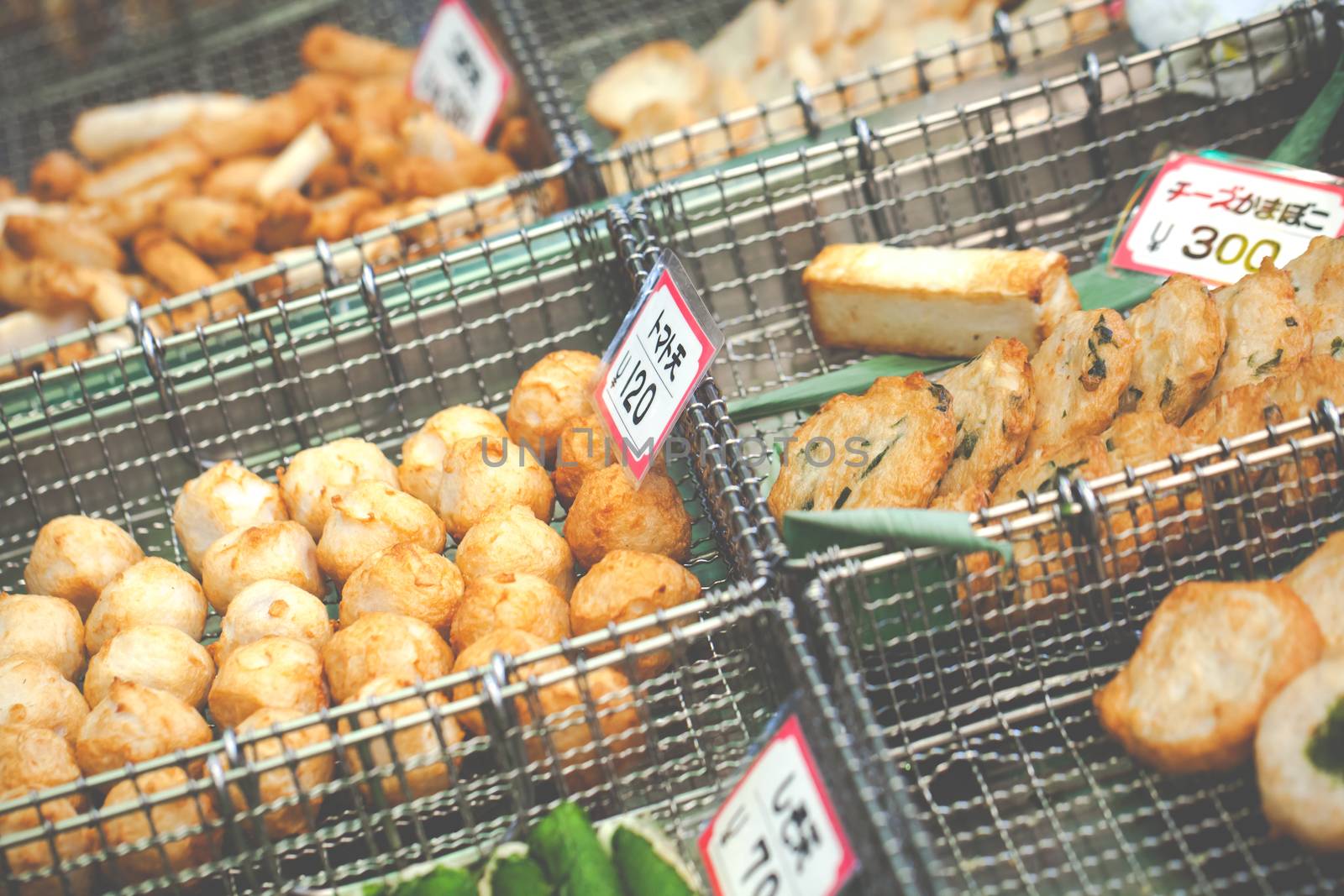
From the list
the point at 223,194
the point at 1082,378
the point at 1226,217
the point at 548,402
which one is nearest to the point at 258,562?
the point at 548,402

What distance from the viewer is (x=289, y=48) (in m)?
4.00

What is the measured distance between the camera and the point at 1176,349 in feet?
5.66

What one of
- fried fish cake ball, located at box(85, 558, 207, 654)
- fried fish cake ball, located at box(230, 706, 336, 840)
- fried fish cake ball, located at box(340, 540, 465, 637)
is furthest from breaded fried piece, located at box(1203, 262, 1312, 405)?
fried fish cake ball, located at box(85, 558, 207, 654)

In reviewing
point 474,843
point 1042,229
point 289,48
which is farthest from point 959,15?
point 474,843

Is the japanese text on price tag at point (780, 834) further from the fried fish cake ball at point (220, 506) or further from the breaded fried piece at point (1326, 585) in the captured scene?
the fried fish cake ball at point (220, 506)

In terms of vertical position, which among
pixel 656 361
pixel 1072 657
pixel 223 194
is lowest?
pixel 1072 657

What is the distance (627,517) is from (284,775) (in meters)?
0.61

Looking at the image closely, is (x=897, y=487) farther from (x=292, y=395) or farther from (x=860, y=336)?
(x=292, y=395)

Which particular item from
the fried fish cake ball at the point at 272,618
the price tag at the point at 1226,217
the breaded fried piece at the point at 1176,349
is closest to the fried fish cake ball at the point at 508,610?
the fried fish cake ball at the point at 272,618

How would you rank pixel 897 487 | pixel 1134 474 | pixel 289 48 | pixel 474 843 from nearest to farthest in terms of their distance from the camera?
pixel 1134 474 < pixel 474 843 < pixel 897 487 < pixel 289 48

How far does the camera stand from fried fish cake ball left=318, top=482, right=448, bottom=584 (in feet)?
6.26

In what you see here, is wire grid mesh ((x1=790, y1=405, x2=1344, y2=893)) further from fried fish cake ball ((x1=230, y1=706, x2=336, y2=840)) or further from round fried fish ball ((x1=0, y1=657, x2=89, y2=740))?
round fried fish ball ((x1=0, y1=657, x2=89, y2=740))

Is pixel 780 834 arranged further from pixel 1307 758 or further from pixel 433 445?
pixel 433 445

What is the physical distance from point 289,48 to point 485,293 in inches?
85.3
